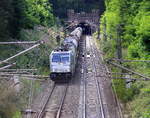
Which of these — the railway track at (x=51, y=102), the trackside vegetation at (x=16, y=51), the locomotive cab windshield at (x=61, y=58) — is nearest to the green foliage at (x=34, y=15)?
the trackside vegetation at (x=16, y=51)

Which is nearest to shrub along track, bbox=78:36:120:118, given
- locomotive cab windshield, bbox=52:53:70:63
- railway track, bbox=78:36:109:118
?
railway track, bbox=78:36:109:118

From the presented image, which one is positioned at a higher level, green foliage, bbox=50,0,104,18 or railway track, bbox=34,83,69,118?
green foliage, bbox=50,0,104,18

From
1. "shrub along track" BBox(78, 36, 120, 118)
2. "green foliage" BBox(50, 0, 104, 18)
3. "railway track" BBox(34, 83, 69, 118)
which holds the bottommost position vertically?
"shrub along track" BBox(78, 36, 120, 118)

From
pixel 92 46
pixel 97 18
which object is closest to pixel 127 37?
pixel 92 46

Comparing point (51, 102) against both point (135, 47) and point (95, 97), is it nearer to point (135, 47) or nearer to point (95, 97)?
point (95, 97)

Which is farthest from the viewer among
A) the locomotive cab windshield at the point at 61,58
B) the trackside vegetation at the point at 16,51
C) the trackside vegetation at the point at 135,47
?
the locomotive cab windshield at the point at 61,58

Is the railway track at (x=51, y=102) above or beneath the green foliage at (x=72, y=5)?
beneath

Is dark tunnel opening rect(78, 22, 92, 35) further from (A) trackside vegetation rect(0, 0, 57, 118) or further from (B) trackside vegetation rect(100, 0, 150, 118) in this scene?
(B) trackside vegetation rect(100, 0, 150, 118)

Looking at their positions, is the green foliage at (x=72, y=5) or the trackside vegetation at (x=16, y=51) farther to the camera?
the green foliage at (x=72, y=5)

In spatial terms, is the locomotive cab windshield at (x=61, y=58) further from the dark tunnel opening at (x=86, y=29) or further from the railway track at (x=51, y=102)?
the dark tunnel opening at (x=86, y=29)

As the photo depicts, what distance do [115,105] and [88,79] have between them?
10.3 meters

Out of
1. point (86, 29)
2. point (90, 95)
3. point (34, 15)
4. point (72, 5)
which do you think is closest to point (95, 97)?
point (90, 95)

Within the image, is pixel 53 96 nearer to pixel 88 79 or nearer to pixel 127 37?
pixel 88 79

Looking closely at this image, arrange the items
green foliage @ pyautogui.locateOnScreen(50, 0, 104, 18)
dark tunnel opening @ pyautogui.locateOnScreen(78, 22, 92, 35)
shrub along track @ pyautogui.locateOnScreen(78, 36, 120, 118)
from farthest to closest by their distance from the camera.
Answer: green foliage @ pyautogui.locateOnScreen(50, 0, 104, 18) → dark tunnel opening @ pyautogui.locateOnScreen(78, 22, 92, 35) → shrub along track @ pyautogui.locateOnScreen(78, 36, 120, 118)
